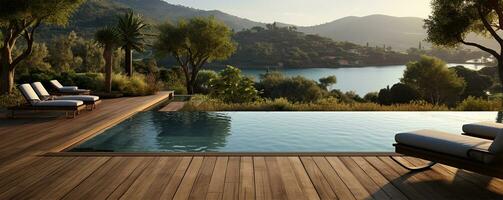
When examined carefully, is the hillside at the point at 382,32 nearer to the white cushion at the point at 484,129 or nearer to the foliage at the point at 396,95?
the foliage at the point at 396,95

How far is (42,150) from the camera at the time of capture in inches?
235

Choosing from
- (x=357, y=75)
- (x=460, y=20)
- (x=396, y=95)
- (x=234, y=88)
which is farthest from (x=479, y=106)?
(x=357, y=75)

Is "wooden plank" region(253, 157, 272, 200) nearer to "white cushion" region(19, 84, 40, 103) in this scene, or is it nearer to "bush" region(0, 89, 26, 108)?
"white cushion" region(19, 84, 40, 103)

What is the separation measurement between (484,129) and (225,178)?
10.8 feet

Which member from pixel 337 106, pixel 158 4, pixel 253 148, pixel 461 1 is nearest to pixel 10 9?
pixel 253 148

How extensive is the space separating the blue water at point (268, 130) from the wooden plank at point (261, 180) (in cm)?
245

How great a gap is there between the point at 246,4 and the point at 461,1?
13043 mm

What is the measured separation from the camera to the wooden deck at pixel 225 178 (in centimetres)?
404

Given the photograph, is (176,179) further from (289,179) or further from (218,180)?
(289,179)

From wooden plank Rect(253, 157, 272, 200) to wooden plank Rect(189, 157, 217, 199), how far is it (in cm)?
50

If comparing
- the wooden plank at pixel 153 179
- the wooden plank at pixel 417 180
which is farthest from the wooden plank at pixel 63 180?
the wooden plank at pixel 417 180

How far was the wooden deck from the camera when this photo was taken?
4.04 metres

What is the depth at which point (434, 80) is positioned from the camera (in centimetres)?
4147

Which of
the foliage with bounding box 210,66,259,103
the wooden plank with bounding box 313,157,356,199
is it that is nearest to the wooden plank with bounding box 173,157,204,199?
the wooden plank with bounding box 313,157,356,199
